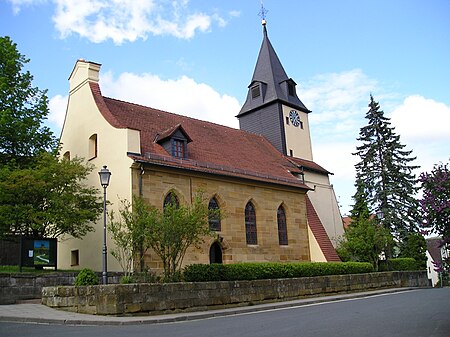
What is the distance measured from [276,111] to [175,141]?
43.8ft

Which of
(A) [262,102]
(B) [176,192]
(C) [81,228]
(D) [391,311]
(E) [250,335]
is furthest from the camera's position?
(A) [262,102]

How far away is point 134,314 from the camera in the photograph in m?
14.0

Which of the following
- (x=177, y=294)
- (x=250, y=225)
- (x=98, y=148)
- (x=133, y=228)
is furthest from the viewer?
(x=250, y=225)

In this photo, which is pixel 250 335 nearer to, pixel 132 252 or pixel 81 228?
pixel 132 252

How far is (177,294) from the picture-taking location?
1545 cm

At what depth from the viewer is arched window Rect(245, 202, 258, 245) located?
25675 mm

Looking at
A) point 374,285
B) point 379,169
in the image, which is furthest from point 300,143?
point 374,285

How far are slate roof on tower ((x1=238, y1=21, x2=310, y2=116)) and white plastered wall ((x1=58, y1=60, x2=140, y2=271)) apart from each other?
47.5 feet

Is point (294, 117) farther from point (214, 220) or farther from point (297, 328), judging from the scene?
point (297, 328)

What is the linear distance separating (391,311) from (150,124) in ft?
53.3

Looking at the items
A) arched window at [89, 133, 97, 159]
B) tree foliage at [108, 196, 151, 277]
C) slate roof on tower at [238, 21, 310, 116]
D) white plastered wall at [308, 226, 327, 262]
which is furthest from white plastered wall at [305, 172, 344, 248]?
tree foliage at [108, 196, 151, 277]

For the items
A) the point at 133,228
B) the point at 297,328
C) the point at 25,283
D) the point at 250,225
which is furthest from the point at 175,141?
the point at 297,328

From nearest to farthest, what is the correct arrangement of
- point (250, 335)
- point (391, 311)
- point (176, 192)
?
point (250, 335) → point (391, 311) → point (176, 192)

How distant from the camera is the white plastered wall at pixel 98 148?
70.6 ft
